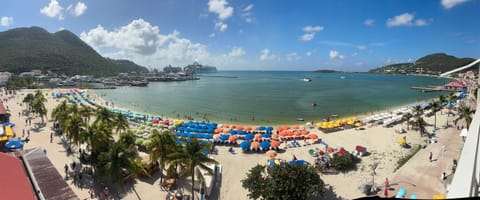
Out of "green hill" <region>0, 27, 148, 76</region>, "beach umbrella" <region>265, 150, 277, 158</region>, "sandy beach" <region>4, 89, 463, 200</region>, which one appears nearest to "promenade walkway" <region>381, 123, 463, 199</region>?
"sandy beach" <region>4, 89, 463, 200</region>

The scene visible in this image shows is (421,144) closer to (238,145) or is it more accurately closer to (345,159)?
(345,159)

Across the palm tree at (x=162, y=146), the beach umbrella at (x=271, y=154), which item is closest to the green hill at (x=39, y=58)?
the palm tree at (x=162, y=146)

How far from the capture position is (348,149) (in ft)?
79.4

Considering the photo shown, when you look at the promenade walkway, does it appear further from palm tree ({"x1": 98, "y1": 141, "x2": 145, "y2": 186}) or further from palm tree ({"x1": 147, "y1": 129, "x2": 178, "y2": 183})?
palm tree ({"x1": 98, "y1": 141, "x2": 145, "y2": 186})

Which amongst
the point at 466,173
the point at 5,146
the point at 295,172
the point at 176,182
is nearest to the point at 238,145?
the point at 176,182

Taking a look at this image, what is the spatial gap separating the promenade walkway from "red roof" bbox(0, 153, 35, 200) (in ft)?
63.8

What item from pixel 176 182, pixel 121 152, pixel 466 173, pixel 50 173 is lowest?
pixel 176 182

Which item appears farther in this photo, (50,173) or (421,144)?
(421,144)

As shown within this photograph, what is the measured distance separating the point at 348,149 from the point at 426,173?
7606 millimetres

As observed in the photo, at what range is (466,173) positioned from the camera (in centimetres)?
240

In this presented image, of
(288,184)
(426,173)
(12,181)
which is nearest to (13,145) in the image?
(12,181)

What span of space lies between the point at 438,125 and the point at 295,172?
29323mm

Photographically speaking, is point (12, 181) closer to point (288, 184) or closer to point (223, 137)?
point (288, 184)

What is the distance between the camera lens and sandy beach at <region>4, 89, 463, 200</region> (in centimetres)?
1619
